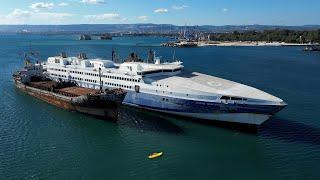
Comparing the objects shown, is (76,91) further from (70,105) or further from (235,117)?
(235,117)

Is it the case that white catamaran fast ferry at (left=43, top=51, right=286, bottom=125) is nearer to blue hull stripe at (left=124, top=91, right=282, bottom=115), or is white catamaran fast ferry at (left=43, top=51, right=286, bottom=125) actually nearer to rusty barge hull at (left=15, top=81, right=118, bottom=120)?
blue hull stripe at (left=124, top=91, right=282, bottom=115)

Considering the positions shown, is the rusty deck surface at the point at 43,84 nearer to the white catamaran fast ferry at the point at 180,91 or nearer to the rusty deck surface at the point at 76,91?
the rusty deck surface at the point at 76,91

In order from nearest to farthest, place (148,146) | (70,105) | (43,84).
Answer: (148,146) < (70,105) < (43,84)

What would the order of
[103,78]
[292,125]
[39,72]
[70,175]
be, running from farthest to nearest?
[39,72] < [103,78] < [292,125] < [70,175]

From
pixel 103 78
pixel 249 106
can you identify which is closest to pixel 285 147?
pixel 249 106

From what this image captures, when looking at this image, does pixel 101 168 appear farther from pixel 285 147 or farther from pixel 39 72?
pixel 39 72

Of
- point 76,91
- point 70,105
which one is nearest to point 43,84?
point 76,91
